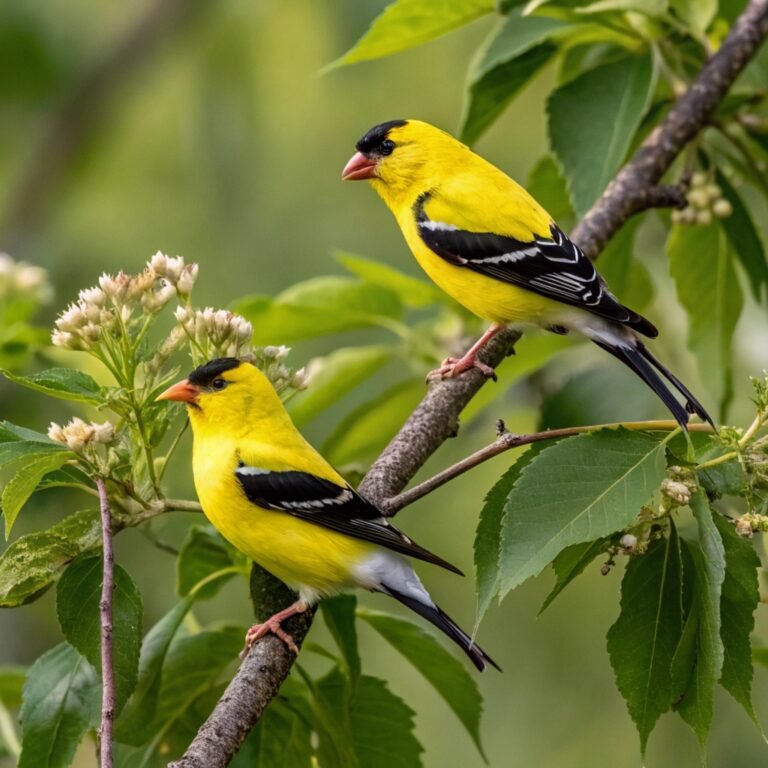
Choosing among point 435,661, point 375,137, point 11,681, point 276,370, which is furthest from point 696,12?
point 11,681

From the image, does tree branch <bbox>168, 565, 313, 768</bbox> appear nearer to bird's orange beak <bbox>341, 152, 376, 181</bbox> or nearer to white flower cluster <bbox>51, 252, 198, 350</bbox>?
white flower cluster <bbox>51, 252, 198, 350</bbox>

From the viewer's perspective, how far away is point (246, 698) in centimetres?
225

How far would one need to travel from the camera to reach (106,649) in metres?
2.08

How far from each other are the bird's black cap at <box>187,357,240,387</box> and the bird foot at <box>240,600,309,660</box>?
0.59 metres

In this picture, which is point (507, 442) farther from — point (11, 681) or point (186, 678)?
point (11, 681)

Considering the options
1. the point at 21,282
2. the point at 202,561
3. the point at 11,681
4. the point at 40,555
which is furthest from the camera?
the point at 21,282

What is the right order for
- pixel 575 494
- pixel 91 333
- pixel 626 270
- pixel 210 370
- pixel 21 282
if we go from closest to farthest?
pixel 575 494, pixel 91 333, pixel 210 370, pixel 626 270, pixel 21 282

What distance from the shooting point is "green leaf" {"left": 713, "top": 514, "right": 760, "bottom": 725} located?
7.27ft

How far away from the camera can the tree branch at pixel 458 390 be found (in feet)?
7.17

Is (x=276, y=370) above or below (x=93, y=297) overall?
below

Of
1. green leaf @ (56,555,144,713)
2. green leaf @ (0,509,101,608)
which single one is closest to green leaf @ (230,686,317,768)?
green leaf @ (56,555,144,713)

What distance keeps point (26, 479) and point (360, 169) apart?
253cm

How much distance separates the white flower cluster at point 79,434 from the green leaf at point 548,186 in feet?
6.65

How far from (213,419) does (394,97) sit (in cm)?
632
